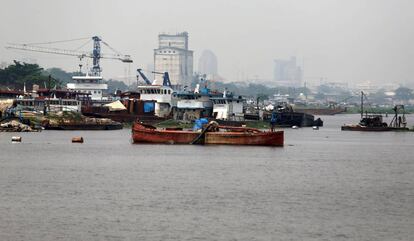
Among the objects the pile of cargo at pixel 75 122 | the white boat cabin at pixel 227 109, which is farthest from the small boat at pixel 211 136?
the white boat cabin at pixel 227 109

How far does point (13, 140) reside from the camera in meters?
100

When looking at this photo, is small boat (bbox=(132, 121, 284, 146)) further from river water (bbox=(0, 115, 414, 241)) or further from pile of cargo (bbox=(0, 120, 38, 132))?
pile of cargo (bbox=(0, 120, 38, 132))

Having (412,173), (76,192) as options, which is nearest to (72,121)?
(412,173)

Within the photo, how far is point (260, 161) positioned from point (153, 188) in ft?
76.7

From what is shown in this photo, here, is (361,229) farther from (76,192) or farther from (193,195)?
(76,192)

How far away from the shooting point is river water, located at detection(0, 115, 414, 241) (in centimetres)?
4416

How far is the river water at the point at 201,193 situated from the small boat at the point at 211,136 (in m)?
1.83

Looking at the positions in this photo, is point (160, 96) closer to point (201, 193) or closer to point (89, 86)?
point (89, 86)

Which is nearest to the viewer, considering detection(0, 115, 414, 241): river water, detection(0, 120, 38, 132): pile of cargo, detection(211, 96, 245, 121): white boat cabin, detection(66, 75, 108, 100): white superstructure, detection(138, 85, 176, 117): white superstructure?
detection(0, 115, 414, 241): river water

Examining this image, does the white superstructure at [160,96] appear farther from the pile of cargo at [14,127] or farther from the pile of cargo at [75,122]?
the pile of cargo at [14,127]

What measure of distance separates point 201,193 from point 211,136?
132 ft

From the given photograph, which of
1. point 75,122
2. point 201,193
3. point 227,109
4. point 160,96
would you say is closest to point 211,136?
point 75,122

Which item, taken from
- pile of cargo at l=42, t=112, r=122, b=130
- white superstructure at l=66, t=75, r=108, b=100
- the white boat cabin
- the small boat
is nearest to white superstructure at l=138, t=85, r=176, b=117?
the white boat cabin

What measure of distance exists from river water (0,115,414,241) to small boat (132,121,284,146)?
183 centimetres
